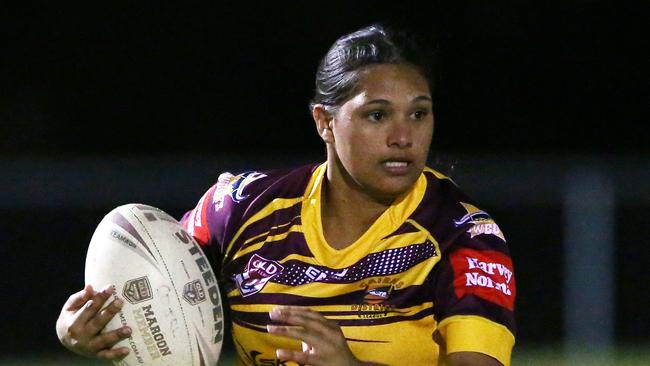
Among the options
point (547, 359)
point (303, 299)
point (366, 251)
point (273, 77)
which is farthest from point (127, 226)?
point (273, 77)

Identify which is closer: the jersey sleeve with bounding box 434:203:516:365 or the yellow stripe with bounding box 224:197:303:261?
the jersey sleeve with bounding box 434:203:516:365

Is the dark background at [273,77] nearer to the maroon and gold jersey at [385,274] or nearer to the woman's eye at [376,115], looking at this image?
the maroon and gold jersey at [385,274]

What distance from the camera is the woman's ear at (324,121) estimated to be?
2959mm

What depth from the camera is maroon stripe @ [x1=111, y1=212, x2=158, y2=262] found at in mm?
2846

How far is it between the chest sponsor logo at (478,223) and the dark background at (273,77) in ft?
16.6

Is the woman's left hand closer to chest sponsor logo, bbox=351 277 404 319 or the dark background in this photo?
chest sponsor logo, bbox=351 277 404 319

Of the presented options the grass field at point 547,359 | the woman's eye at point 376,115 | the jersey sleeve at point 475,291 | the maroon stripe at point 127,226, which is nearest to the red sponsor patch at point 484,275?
the jersey sleeve at point 475,291

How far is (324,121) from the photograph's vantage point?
2979mm

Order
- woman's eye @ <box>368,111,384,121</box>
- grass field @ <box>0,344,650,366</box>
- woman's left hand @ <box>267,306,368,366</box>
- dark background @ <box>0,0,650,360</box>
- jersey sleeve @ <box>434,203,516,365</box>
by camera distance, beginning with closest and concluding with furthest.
A: woman's left hand @ <box>267,306,368,366</box> → jersey sleeve @ <box>434,203,516,365</box> → woman's eye @ <box>368,111,384,121</box> → grass field @ <box>0,344,650,366</box> → dark background @ <box>0,0,650,360</box>

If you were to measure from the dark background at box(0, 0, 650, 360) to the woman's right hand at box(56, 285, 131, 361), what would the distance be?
509 centimetres

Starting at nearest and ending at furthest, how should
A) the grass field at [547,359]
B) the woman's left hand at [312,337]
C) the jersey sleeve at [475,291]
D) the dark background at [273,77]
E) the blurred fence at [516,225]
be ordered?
the woman's left hand at [312,337] → the jersey sleeve at [475,291] → the grass field at [547,359] → the blurred fence at [516,225] → the dark background at [273,77]

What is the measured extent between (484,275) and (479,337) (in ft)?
0.54

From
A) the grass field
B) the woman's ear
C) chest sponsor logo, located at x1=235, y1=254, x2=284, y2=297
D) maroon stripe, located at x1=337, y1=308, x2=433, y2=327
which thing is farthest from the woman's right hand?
the grass field

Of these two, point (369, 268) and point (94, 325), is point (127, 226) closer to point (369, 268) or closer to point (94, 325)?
point (94, 325)
